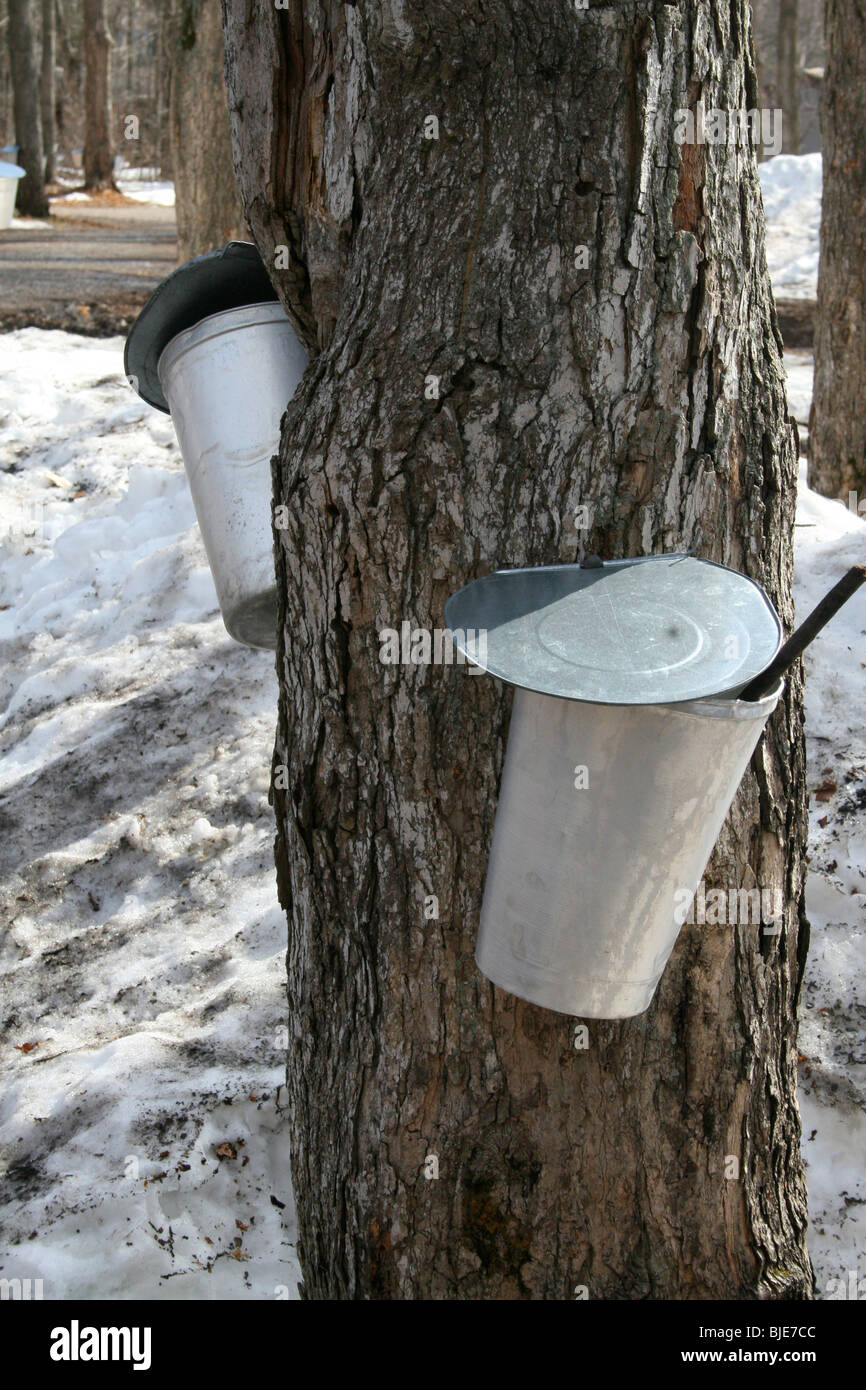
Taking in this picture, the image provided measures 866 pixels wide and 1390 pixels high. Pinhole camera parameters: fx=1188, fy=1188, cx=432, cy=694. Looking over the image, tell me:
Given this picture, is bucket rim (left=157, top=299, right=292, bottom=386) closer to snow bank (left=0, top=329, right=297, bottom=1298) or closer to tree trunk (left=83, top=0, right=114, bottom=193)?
snow bank (left=0, top=329, right=297, bottom=1298)

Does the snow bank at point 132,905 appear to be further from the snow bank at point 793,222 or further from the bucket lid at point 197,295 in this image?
the snow bank at point 793,222

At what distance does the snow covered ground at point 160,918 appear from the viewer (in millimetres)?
2479

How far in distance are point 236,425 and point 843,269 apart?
13.3 ft

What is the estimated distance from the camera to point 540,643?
1514 mm

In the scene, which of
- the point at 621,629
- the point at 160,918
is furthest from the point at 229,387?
the point at 160,918

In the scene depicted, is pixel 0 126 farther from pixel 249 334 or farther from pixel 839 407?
pixel 249 334

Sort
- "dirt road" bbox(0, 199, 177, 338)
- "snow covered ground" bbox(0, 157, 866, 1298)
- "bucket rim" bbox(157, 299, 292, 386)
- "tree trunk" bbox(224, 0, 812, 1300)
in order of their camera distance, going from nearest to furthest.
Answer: "tree trunk" bbox(224, 0, 812, 1300) < "bucket rim" bbox(157, 299, 292, 386) < "snow covered ground" bbox(0, 157, 866, 1298) < "dirt road" bbox(0, 199, 177, 338)

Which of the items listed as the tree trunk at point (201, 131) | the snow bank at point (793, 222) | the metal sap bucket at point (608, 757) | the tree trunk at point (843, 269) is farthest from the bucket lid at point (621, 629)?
the snow bank at point (793, 222)

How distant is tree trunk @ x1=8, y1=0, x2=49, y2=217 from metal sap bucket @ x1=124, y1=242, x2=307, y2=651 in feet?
51.8

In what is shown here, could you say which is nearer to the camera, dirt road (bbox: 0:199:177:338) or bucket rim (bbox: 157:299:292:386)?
bucket rim (bbox: 157:299:292:386)

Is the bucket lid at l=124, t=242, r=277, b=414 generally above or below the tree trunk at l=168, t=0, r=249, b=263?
below

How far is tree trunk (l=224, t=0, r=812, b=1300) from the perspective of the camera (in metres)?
1.73

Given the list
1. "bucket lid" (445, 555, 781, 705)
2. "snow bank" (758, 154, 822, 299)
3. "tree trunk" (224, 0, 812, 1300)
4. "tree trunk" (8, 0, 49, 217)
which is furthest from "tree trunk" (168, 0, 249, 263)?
"tree trunk" (8, 0, 49, 217)

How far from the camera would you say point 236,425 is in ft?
7.68
